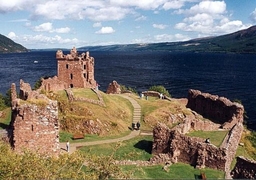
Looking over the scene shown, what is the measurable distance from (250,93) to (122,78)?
243 feet

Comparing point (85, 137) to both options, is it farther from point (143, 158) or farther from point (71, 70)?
point (71, 70)

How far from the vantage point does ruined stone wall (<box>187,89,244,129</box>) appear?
207 ft

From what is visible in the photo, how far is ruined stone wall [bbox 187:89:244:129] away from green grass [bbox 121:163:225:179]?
2244cm

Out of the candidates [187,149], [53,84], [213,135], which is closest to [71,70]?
[53,84]

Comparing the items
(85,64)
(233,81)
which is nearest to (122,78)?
(233,81)

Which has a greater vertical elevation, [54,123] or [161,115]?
[54,123]

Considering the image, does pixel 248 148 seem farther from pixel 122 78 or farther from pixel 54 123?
pixel 122 78

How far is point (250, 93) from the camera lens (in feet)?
475

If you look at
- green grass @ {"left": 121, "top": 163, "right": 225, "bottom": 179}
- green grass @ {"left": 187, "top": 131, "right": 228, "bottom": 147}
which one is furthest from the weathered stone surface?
green grass @ {"left": 121, "top": 163, "right": 225, "bottom": 179}

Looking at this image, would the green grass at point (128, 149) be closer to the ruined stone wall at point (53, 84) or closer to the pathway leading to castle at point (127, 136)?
the pathway leading to castle at point (127, 136)

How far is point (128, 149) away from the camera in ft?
149

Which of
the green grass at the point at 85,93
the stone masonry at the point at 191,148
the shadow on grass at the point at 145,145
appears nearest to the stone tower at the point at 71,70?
the green grass at the point at 85,93

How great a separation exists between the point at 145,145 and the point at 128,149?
123 inches

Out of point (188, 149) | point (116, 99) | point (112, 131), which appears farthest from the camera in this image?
point (116, 99)
